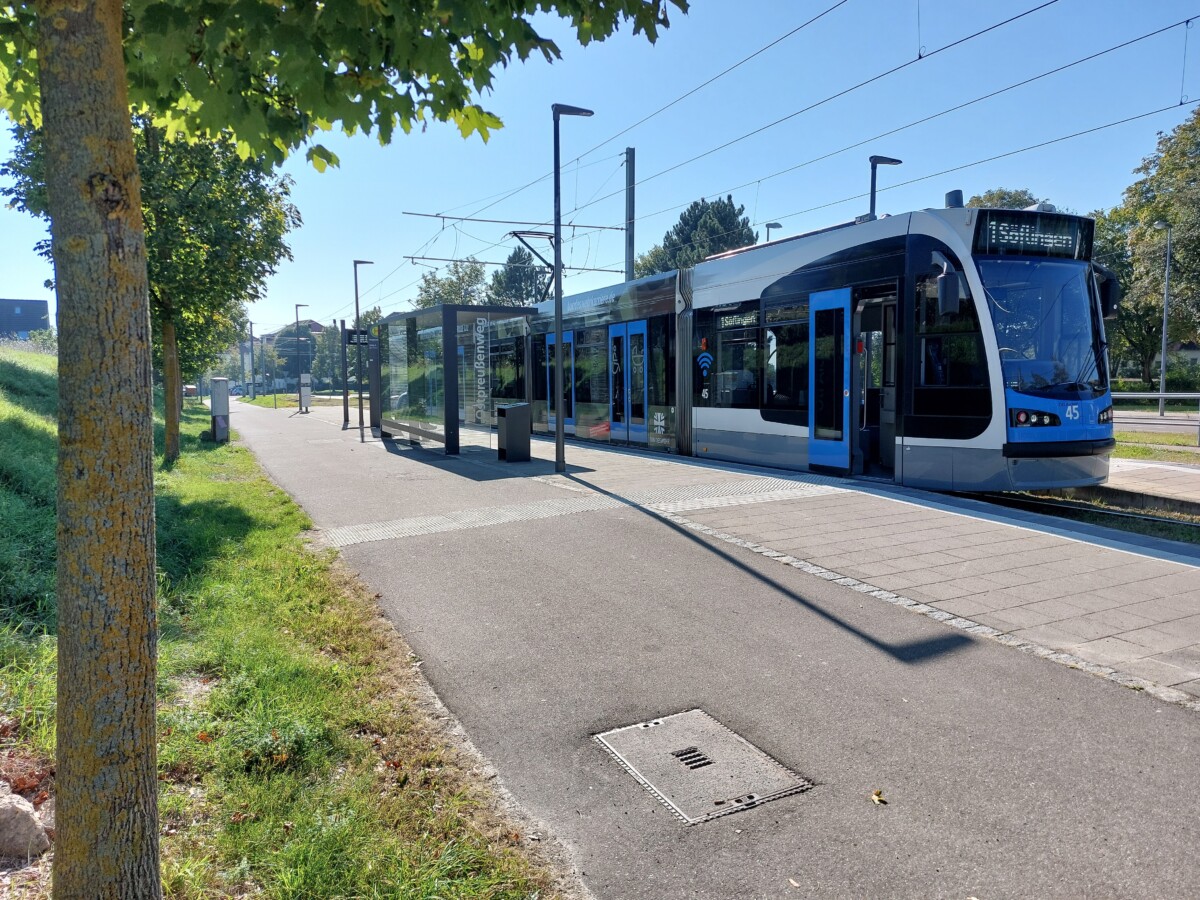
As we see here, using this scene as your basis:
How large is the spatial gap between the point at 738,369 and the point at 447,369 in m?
6.22

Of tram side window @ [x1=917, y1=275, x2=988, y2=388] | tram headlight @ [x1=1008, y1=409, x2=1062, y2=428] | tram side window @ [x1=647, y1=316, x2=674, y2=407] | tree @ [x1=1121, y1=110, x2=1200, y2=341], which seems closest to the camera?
tram headlight @ [x1=1008, y1=409, x2=1062, y2=428]

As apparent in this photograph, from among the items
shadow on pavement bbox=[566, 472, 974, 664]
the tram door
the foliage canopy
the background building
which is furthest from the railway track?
the background building

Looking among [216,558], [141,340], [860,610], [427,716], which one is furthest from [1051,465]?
[141,340]

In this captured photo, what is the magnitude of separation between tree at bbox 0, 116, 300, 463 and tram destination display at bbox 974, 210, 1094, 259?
971 cm

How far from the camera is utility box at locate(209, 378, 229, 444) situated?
21.4 meters

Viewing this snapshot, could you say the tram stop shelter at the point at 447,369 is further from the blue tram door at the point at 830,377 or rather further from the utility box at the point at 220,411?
the blue tram door at the point at 830,377

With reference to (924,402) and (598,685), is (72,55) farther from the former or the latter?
(924,402)

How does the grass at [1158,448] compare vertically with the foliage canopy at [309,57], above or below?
below

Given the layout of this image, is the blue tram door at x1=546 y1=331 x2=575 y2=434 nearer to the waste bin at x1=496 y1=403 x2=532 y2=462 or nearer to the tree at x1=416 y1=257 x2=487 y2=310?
the waste bin at x1=496 y1=403 x2=532 y2=462

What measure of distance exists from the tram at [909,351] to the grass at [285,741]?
7119mm

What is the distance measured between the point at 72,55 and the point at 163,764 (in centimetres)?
268

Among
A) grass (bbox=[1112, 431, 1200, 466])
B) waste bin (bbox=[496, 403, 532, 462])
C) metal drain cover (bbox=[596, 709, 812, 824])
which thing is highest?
waste bin (bbox=[496, 403, 532, 462])

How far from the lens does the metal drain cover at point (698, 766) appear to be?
124 inches

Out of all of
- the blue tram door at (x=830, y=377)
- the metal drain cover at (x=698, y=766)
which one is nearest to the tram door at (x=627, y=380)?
the blue tram door at (x=830, y=377)
